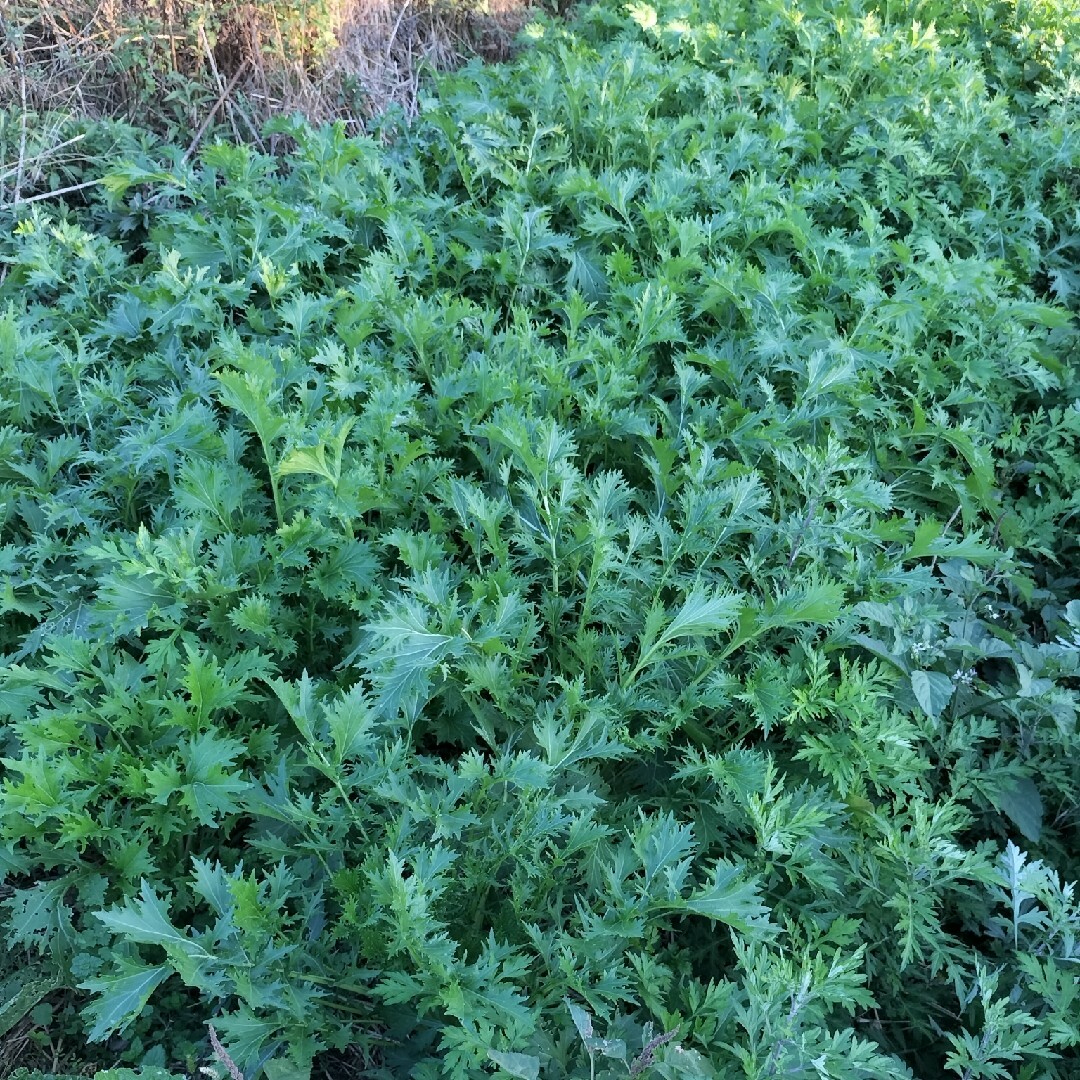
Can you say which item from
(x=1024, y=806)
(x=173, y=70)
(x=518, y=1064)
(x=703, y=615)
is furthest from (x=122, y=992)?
(x=173, y=70)

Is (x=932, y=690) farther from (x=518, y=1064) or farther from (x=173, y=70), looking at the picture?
(x=173, y=70)

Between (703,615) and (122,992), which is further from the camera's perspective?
(703,615)

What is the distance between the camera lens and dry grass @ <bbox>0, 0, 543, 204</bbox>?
421 cm

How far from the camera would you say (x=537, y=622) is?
8.50ft

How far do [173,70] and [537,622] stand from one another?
3.48m

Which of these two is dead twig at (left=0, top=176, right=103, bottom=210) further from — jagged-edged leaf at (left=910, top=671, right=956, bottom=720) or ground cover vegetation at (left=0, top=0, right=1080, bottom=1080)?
jagged-edged leaf at (left=910, top=671, right=956, bottom=720)

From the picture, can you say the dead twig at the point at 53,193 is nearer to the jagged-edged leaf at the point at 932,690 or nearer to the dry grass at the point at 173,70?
the dry grass at the point at 173,70

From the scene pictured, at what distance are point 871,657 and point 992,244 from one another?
8.13ft

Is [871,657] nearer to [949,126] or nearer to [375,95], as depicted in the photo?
[949,126]

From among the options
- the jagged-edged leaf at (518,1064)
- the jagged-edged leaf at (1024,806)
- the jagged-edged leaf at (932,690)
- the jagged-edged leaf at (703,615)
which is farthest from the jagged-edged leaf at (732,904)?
the jagged-edged leaf at (1024,806)

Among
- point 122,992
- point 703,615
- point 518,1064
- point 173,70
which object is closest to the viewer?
point 518,1064

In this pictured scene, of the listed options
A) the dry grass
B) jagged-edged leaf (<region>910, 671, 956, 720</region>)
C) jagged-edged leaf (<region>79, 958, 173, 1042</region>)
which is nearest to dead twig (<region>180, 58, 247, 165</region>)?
the dry grass

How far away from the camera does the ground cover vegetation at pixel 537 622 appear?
1.98m

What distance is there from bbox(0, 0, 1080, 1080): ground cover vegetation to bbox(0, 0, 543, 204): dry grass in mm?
488
